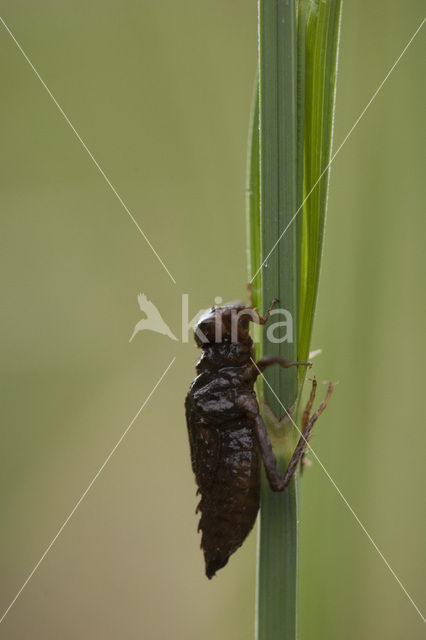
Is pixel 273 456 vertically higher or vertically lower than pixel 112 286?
lower

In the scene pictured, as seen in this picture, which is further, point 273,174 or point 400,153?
point 400,153

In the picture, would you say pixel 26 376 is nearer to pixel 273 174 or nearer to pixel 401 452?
pixel 401 452

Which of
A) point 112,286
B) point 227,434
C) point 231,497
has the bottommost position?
→ point 231,497

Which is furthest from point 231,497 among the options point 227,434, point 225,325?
point 225,325

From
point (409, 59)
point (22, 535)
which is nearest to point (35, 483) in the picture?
point (22, 535)

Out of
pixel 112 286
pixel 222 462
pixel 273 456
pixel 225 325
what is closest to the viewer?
pixel 273 456

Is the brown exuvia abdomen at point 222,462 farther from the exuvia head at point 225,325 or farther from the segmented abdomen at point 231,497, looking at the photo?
the exuvia head at point 225,325

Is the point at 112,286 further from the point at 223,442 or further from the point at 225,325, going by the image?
the point at 223,442

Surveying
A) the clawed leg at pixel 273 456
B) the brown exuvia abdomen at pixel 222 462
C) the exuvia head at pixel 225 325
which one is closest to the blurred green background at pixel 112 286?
the exuvia head at pixel 225 325
